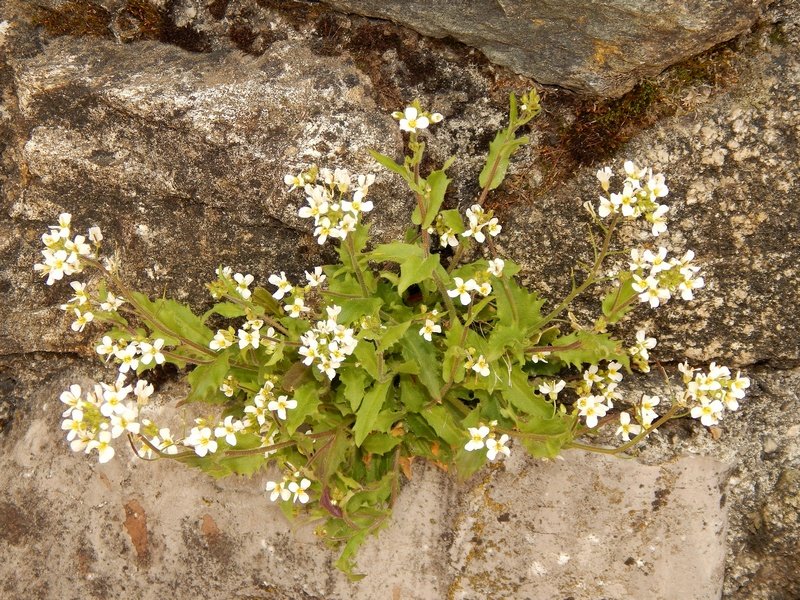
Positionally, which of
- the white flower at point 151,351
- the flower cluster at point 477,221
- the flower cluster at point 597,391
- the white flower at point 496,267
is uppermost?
the flower cluster at point 477,221

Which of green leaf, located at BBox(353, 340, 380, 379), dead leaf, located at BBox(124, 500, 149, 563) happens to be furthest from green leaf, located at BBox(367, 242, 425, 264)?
dead leaf, located at BBox(124, 500, 149, 563)

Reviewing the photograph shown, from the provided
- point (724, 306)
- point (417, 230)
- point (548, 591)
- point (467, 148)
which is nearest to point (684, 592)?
point (548, 591)

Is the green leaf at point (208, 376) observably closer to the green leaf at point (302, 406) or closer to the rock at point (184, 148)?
the green leaf at point (302, 406)

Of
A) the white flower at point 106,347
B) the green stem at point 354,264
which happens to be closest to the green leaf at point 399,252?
the green stem at point 354,264

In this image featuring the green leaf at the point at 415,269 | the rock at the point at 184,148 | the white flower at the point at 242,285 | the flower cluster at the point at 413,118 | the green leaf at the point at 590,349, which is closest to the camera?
the flower cluster at the point at 413,118

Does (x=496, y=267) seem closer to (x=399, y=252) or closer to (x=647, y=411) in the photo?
(x=399, y=252)

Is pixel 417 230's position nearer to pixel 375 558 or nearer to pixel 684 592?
pixel 375 558
